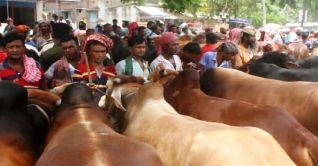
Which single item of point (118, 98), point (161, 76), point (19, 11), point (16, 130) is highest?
point (19, 11)

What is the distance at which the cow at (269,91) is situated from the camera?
3885mm

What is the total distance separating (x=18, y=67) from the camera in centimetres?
460

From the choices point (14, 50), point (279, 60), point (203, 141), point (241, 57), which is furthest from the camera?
point (241, 57)

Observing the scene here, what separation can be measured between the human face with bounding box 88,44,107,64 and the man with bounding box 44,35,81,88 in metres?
0.35

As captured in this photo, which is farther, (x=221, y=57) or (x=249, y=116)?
(x=221, y=57)

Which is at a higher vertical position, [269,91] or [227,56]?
[227,56]

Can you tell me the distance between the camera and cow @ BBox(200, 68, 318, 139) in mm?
3885

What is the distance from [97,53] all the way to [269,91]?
194 centimetres

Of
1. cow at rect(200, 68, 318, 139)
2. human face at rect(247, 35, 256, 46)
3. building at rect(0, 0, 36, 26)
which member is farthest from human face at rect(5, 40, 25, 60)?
building at rect(0, 0, 36, 26)

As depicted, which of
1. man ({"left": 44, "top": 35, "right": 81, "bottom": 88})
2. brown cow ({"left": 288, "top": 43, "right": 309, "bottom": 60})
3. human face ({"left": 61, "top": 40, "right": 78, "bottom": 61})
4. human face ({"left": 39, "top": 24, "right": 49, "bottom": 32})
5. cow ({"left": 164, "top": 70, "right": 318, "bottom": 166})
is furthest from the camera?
human face ({"left": 39, "top": 24, "right": 49, "bottom": 32})

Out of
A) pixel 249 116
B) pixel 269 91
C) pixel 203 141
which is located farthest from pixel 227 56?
pixel 203 141

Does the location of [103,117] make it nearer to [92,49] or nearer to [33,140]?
[33,140]

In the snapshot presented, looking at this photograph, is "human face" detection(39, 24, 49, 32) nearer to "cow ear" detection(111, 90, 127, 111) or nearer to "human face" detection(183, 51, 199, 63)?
"human face" detection(183, 51, 199, 63)

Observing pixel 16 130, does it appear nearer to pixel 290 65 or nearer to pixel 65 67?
pixel 65 67
